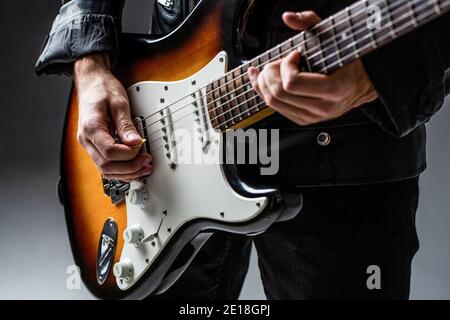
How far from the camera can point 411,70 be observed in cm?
64

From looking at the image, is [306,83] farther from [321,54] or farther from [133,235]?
[133,235]

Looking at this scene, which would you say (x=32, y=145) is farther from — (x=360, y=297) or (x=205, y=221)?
(x=360, y=297)

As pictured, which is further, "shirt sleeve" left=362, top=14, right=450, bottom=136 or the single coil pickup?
the single coil pickup

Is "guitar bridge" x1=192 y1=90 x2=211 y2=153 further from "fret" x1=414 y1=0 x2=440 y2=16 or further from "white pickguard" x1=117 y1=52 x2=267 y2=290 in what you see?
"fret" x1=414 y1=0 x2=440 y2=16

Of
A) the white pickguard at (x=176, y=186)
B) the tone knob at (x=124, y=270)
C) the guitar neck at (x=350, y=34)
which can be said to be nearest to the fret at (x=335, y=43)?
the guitar neck at (x=350, y=34)

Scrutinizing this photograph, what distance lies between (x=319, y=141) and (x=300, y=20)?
210 mm

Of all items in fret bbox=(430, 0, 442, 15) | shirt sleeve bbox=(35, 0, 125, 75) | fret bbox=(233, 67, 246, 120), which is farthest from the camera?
shirt sleeve bbox=(35, 0, 125, 75)

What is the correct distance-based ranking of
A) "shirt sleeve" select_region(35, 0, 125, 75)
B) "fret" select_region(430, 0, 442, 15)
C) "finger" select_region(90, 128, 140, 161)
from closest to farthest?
"fret" select_region(430, 0, 442, 15), "finger" select_region(90, 128, 140, 161), "shirt sleeve" select_region(35, 0, 125, 75)

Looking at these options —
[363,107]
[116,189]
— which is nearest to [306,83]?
[363,107]

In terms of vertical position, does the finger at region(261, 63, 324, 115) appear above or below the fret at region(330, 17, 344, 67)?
below

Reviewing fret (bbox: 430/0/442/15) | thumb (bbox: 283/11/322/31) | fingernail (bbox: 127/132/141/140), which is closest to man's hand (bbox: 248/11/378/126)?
thumb (bbox: 283/11/322/31)

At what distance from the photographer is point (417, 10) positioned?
1.74ft

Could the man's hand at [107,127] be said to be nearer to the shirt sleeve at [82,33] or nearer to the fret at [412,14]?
the shirt sleeve at [82,33]

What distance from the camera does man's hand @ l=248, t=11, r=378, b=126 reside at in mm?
587
